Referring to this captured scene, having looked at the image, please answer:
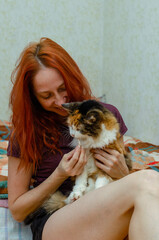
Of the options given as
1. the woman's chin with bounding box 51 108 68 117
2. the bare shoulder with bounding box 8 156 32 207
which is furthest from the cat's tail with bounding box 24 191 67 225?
the woman's chin with bounding box 51 108 68 117

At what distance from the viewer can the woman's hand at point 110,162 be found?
3.78 feet

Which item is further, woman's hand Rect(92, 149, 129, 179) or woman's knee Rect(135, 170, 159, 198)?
woman's hand Rect(92, 149, 129, 179)

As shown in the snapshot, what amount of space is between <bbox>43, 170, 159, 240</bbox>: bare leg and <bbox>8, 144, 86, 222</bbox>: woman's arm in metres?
0.15

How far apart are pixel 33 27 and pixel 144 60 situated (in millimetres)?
1456

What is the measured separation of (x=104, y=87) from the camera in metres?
3.58

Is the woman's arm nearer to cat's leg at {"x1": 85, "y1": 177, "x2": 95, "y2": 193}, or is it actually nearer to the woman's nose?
cat's leg at {"x1": 85, "y1": 177, "x2": 95, "y2": 193}

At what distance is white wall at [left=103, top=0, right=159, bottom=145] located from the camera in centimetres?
253

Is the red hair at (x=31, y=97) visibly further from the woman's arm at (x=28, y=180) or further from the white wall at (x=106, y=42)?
the white wall at (x=106, y=42)

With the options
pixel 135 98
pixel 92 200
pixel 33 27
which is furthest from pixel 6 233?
pixel 33 27

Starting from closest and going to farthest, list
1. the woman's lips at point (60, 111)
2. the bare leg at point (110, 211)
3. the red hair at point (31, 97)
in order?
the bare leg at point (110, 211) < the red hair at point (31, 97) < the woman's lips at point (60, 111)

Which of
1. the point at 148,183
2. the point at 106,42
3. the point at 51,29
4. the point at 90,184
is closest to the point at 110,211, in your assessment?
the point at 148,183

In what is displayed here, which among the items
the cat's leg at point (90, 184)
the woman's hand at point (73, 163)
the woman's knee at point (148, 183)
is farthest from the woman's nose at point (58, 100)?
the woman's knee at point (148, 183)

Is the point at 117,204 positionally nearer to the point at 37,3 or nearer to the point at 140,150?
A: the point at 140,150

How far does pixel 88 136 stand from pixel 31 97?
376mm
